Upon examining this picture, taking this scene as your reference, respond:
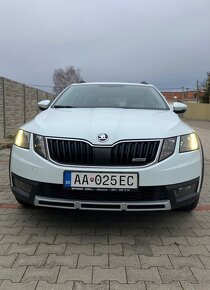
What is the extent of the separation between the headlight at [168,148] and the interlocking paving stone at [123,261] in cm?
92

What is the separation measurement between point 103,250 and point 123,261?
28 centimetres

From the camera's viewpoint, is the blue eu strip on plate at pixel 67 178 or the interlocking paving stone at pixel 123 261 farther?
the blue eu strip on plate at pixel 67 178

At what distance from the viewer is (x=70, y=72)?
261 ft

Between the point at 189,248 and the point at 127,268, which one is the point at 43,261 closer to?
the point at 127,268

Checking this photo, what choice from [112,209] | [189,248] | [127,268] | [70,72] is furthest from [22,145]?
[70,72]

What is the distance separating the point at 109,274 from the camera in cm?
309

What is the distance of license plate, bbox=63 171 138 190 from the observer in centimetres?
356

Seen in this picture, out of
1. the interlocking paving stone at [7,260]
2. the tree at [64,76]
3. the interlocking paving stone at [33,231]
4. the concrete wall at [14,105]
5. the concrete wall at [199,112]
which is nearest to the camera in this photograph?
the interlocking paving stone at [7,260]

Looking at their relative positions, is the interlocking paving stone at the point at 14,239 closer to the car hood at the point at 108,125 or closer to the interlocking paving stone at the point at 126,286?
the car hood at the point at 108,125

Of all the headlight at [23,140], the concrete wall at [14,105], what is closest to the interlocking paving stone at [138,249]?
the headlight at [23,140]

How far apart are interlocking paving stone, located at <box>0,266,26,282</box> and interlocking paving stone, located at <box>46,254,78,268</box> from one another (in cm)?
24

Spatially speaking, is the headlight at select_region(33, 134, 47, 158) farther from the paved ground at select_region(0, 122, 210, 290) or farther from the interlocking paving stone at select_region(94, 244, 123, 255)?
the interlocking paving stone at select_region(94, 244, 123, 255)

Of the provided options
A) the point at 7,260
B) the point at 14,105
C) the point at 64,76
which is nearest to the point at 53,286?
the point at 7,260

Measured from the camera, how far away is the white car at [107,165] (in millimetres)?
3594
